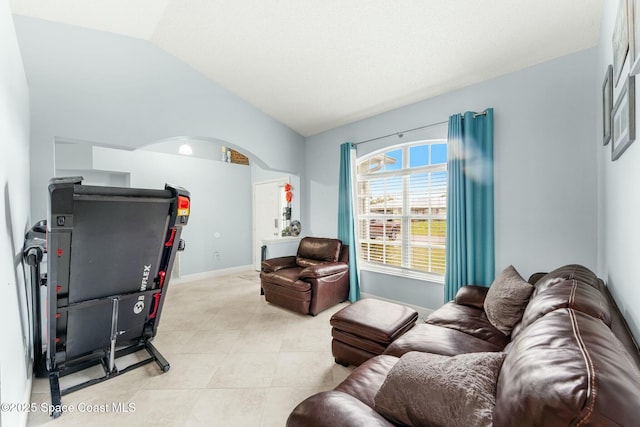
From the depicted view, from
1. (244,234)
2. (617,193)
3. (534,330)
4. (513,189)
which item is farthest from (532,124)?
(244,234)

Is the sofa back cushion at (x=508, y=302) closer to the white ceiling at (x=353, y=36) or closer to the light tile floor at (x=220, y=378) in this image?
the light tile floor at (x=220, y=378)

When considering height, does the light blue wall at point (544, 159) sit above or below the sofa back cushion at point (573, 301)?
above

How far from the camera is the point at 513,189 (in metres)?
2.72

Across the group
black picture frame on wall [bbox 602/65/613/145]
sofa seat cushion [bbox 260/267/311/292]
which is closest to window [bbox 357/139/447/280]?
sofa seat cushion [bbox 260/267/311/292]

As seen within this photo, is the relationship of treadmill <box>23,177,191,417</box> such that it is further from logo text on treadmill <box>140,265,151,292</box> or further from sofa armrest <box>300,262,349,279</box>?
sofa armrest <box>300,262,349,279</box>

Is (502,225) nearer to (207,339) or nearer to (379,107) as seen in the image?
(379,107)

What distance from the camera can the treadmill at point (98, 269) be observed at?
178 centimetres

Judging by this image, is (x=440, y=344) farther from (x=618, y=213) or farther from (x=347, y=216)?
(x=347, y=216)

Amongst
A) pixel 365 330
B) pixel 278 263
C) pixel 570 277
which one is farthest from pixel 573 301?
pixel 278 263

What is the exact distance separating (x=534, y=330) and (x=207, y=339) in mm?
2851

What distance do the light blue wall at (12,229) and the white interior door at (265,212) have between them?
3.76m

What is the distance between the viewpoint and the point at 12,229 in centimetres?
175

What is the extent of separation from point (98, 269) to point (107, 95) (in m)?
1.97

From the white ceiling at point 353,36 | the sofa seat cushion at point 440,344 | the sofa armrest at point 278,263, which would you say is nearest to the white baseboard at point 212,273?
the sofa armrest at point 278,263
